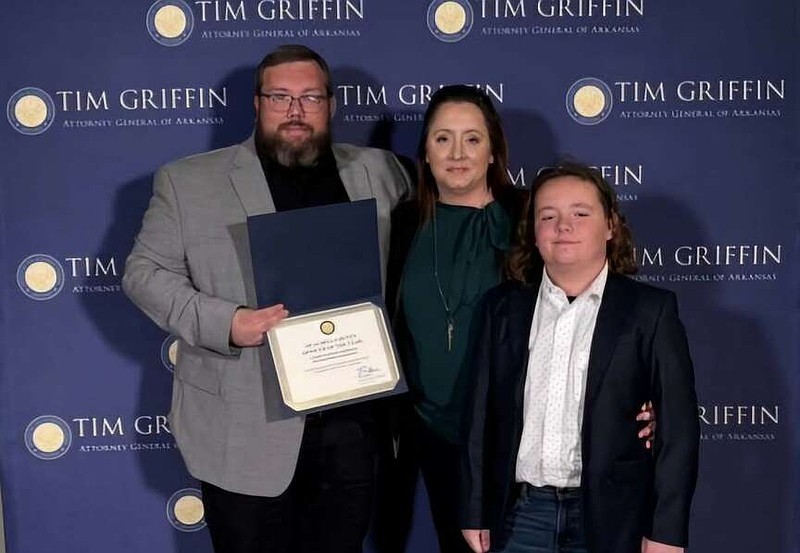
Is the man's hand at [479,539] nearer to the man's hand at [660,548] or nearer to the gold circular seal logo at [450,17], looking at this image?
the man's hand at [660,548]

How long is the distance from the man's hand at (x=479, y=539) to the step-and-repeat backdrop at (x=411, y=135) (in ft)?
4.02

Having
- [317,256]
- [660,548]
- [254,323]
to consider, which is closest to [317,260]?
[317,256]

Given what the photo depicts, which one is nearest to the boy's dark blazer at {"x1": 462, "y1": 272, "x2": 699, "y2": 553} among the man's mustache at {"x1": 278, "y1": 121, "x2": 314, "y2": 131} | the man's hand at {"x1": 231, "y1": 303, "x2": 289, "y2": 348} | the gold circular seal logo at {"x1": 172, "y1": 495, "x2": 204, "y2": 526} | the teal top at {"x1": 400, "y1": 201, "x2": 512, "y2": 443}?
the teal top at {"x1": 400, "y1": 201, "x2": 512, "y2": 443}

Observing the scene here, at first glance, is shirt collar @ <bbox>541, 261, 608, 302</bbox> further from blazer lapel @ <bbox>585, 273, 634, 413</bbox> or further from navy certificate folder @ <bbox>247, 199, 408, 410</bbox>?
navy certificate folder @ <bbox>247, 199, 408, 410</bbox>

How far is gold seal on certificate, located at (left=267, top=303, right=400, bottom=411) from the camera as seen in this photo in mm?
2289

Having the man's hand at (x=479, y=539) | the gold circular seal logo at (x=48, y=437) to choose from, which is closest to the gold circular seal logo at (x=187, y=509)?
the gold circular seal logo at (x=48, y=437)

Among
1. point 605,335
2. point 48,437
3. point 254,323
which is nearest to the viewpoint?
point 605,335

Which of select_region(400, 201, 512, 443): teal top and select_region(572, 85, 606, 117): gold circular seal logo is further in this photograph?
select_region(572, 85, 606, 117): gold circular seal logo

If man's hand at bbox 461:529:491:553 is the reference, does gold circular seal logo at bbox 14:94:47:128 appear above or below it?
above

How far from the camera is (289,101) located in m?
2.40

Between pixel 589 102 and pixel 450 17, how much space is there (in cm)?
53

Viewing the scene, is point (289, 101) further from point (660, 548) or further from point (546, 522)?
point (660, 548)

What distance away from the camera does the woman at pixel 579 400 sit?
79.5 inches
